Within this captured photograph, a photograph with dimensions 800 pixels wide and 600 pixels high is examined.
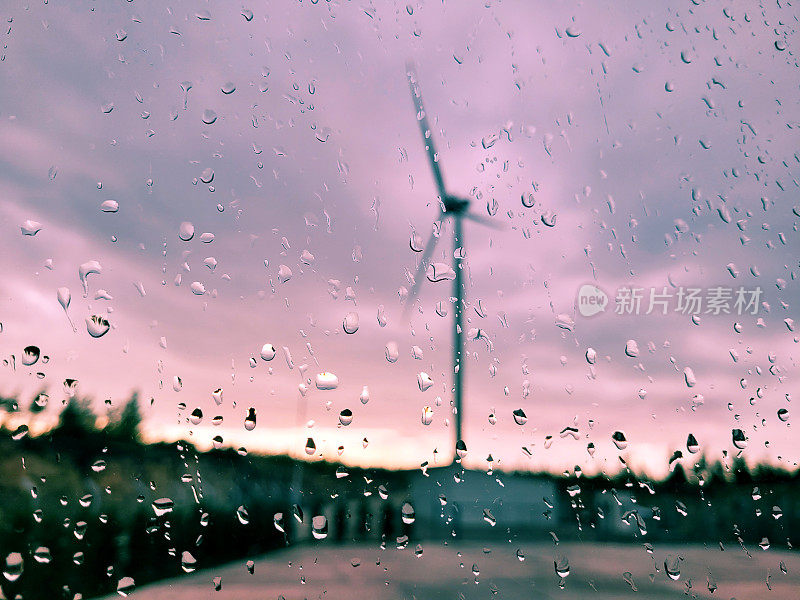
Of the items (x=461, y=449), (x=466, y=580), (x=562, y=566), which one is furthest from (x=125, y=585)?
(x=466, y=580)

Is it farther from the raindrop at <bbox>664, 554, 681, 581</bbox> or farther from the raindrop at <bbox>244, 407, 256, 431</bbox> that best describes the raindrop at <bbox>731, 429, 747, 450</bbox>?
the raindrop at <bbox>244, 407, 256, 431</bbox>

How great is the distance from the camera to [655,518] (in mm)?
3207

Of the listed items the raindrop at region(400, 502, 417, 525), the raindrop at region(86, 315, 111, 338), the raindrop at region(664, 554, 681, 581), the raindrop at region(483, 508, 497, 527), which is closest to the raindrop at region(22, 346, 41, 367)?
the raindrop at region(86, 315, 111, 338)

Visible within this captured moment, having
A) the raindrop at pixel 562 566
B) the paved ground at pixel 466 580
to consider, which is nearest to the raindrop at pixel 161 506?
the paved ground at pixel 466 580

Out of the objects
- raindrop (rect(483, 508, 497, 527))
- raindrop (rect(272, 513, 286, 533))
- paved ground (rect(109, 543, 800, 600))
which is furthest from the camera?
paved ground (rect(109, 543, 800, 600))

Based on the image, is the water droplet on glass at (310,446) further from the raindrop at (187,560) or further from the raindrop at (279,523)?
the raindrop at (187,560)

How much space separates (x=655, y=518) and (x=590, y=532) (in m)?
0.55

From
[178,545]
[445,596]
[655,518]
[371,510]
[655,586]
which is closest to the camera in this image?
[178,545]

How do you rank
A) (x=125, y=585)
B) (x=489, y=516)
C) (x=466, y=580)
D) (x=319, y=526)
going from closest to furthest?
(x=125, y=585), (x=319, y=526), (x=489, y=516), (x=466, y=580)

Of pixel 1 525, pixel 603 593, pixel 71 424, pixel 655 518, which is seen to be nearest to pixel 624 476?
pixel 655 518

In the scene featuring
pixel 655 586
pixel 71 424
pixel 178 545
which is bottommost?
pixel 655 586

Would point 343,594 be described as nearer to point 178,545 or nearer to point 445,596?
point 445,596

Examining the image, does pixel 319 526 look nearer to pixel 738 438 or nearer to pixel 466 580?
pixel 738 438

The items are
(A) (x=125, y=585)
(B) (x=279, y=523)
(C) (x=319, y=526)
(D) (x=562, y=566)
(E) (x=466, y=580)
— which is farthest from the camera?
(E) (x=466, y=580)
